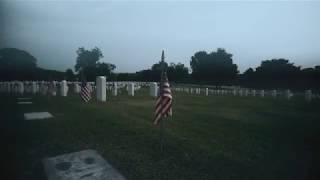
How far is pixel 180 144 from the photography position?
5934 millimetres

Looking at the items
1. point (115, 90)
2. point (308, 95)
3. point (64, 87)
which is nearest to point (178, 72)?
point (308, 95)

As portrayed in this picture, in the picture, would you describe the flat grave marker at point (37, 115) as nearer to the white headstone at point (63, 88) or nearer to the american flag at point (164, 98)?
the american flag at point (164, 98)

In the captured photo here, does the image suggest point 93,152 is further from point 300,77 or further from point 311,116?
point 311,116

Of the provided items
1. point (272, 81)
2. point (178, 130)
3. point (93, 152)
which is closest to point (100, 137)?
point (93, 152)

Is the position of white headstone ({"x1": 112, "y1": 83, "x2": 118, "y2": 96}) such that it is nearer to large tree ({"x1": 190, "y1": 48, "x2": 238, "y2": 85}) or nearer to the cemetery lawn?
the cemetery lawn

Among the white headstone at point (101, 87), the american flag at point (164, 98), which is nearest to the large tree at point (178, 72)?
the white headstone at point (101, 87)

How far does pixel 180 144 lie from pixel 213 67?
4081 millimetres

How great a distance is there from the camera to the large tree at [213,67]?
8.91m

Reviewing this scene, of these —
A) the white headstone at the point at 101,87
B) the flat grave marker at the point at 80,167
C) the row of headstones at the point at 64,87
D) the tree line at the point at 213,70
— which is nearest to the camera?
the flat grave marker at the point at 80,167

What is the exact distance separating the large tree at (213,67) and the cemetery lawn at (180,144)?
116 cm

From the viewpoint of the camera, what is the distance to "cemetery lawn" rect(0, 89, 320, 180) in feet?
15.3

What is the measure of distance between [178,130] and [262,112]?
4.00 m

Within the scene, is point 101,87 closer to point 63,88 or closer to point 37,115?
point 63,88

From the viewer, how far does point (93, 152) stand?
5.36 metres
